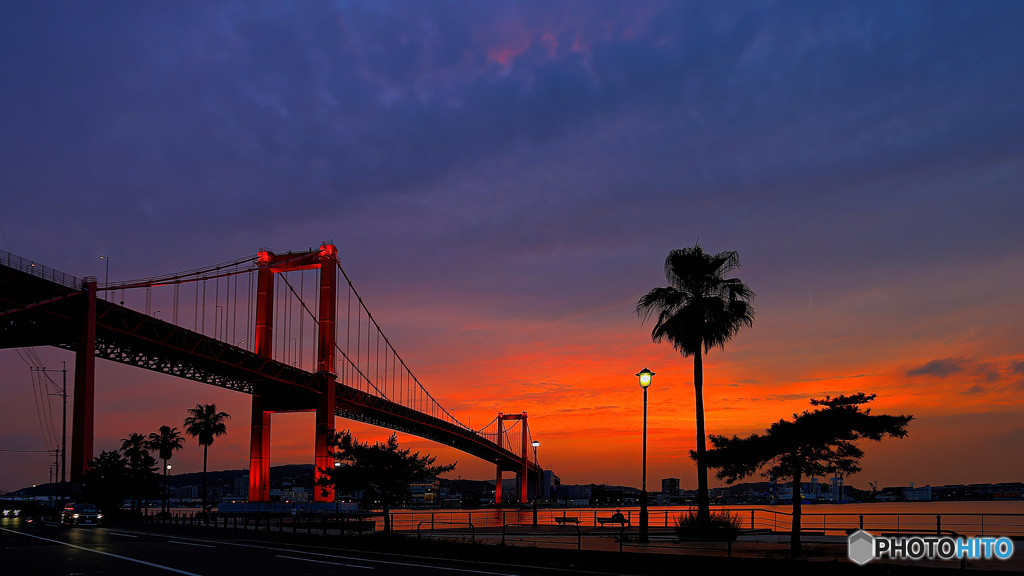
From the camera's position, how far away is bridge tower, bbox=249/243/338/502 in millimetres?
79075

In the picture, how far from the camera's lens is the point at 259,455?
79.9m

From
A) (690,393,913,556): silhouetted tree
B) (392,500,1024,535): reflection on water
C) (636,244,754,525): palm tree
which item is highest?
(636,244,754,525): palm tree

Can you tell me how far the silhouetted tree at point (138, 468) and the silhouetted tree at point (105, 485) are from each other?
117 cm

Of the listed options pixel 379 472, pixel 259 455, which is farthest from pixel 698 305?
pixel 259 455

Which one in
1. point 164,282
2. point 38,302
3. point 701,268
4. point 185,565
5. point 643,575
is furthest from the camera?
point 164,282

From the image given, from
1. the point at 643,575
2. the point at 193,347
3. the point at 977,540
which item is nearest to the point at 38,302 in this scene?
the point at 193,347

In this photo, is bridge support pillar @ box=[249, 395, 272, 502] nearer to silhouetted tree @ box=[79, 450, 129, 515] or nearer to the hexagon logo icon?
silhouetted tree @ box=[79, 450, 129, 515]

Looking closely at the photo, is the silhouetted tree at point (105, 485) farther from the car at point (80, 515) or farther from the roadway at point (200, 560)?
the roadway at point (200, 560)

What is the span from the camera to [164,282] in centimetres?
8081

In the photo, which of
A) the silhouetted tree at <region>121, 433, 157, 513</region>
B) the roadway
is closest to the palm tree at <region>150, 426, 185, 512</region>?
the silhouetted tree at <region>121, 433, 157, 513</region>

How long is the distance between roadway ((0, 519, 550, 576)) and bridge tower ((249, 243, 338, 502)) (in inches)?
1835

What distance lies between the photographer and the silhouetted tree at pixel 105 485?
55.5 meters

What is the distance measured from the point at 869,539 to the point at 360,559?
1526 cm

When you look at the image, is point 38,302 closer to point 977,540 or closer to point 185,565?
point 185,565
